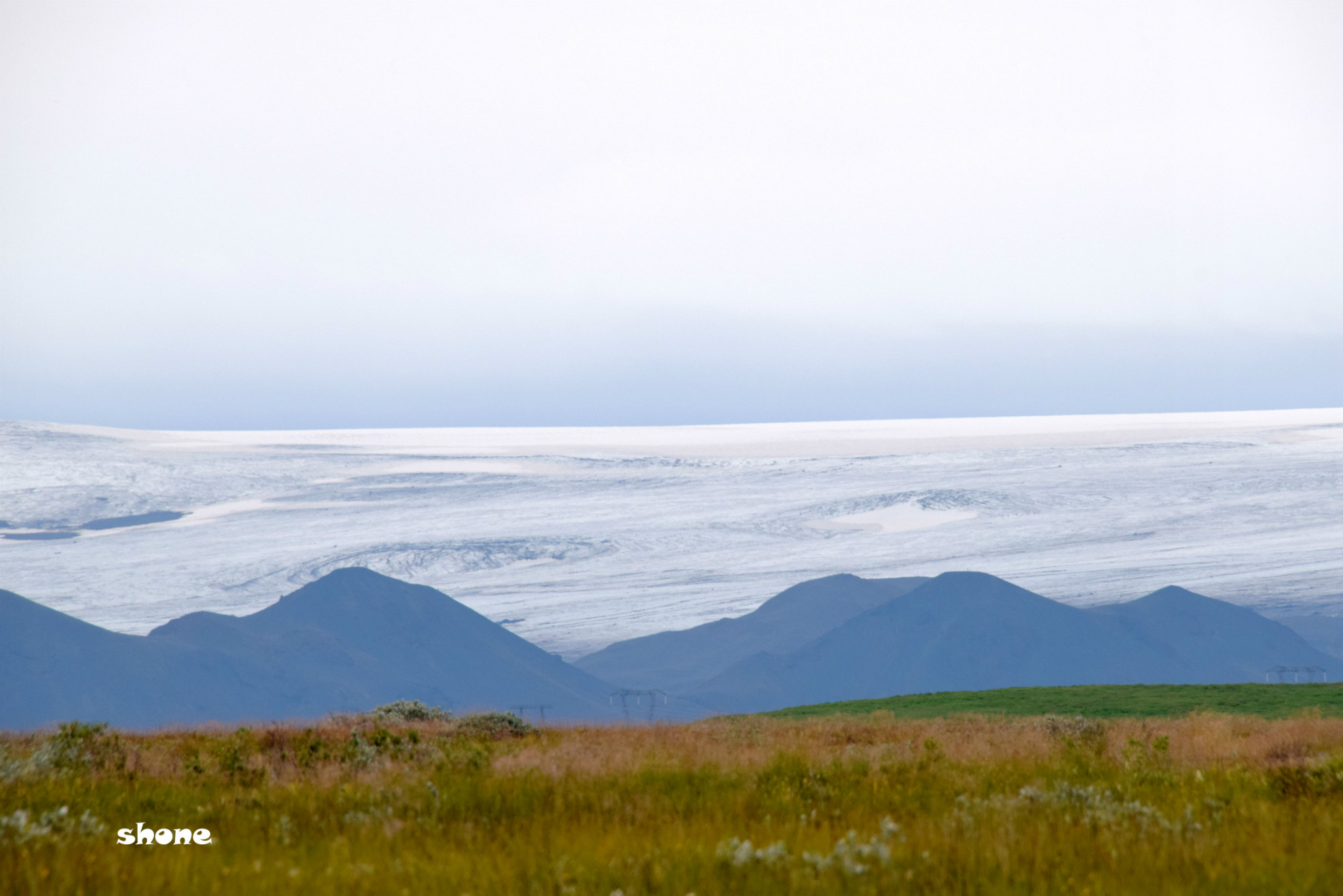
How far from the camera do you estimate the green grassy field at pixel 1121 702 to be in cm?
2681

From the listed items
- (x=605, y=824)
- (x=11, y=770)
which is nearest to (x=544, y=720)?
(x=11, y=770)

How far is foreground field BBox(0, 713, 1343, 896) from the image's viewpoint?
5.58 metres

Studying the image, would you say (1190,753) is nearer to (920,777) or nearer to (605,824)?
(920,777)

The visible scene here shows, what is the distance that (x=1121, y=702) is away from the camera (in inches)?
1161

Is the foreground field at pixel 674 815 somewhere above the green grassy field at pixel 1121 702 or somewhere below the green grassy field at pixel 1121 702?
above

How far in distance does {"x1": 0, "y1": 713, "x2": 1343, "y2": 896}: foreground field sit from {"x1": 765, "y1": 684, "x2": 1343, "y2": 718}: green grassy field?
12.6 metres

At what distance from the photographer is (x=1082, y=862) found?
Answer: 5945mm

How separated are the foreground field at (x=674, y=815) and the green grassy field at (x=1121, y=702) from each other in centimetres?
1256

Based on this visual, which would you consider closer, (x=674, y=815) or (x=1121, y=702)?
(x=674, y=815)

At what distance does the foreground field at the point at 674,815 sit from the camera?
558 centimetres

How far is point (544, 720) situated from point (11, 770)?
39.2 feet

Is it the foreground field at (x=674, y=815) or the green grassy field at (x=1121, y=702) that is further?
the green grassy field at (x=1121, y=702)

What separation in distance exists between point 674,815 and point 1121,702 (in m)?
25.5

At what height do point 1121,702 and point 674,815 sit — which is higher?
point 674,815
